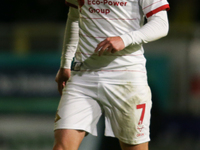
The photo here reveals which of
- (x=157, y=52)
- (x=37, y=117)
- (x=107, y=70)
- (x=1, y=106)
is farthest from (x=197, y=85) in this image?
(x=107, y=70)

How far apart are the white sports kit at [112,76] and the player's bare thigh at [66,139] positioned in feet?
0.10

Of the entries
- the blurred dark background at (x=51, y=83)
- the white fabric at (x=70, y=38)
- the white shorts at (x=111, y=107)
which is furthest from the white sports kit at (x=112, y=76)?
the blurred dark background at (x=51, y=83)

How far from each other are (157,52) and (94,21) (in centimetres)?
207

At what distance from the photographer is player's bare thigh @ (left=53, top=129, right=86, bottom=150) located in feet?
5.92

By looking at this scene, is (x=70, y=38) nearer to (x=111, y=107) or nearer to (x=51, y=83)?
(x=111, y=107)

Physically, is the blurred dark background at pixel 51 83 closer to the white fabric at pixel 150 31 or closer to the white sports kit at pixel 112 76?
the white sports kit at pixel 112 76

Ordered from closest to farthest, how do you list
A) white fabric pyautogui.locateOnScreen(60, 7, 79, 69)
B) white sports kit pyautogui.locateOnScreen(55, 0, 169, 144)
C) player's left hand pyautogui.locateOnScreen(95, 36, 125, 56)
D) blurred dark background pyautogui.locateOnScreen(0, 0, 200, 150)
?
player's left hand pyautogui.locateOnScreen(95, 36, 125, 56) < white sports kit pyautogui.locateOnScreen(55, 0, 169, 144) < white fabric pyautogui.locateOnScreen(60, 7, 79, 69) < blurred dark background pyautogui.locateOnScreen(0, 0, 200, 150)

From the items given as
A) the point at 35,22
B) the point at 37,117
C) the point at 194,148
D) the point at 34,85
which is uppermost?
the point at 35,22

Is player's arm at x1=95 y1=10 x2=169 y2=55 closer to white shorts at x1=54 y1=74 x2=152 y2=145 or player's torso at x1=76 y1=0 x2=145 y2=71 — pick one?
player's torso at x1=76 y1=0 x2=145 y2=71

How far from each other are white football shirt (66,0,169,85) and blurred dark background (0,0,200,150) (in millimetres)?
1718

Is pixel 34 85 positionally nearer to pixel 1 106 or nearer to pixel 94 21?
pixel 1 106

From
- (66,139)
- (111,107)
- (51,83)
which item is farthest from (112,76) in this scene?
(51,83)

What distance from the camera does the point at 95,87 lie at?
1.91 metres

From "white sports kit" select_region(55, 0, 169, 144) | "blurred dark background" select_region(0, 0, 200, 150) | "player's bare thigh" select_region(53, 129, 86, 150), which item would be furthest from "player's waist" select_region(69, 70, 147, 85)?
"blurred dark background" select_region(0, 0, 200, 150)
